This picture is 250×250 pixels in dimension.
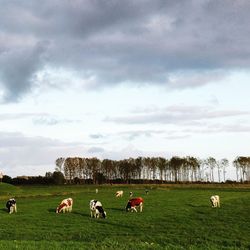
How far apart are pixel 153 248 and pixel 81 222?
18089mm

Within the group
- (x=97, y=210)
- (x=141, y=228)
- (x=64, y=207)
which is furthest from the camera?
(x=64, y=207)

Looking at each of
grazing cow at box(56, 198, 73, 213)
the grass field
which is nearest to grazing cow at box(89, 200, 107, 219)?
the grass field

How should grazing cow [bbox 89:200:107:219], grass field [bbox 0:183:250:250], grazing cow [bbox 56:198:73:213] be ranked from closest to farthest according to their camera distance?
grass field [bbox 0:183:250:250] → grazing cow [bbox 89:200:107:219] → grazing cow [bbox 56:198:73:213]

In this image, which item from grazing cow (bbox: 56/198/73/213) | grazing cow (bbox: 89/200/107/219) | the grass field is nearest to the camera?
the grass field

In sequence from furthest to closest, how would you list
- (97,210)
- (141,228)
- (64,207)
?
(64,207) < (97,210) < (141,228)

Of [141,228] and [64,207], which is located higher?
[64,207]

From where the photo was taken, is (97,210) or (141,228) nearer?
(141,228)

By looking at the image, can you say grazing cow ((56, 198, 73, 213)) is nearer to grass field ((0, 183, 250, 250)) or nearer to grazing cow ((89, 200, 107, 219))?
grass field ((0, 183, 250, 250))

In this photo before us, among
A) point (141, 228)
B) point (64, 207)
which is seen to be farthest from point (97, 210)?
point (141, 228)

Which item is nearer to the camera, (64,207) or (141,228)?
(141,228)

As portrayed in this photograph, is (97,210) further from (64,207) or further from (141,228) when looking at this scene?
(141,228)

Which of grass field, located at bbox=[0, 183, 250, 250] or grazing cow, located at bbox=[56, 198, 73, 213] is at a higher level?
grazing cow, located at bbox=[56, 198, 73, 213]

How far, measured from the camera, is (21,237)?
28.6 meters

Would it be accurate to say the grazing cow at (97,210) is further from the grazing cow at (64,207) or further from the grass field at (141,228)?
the grazing cow at (64,207)
